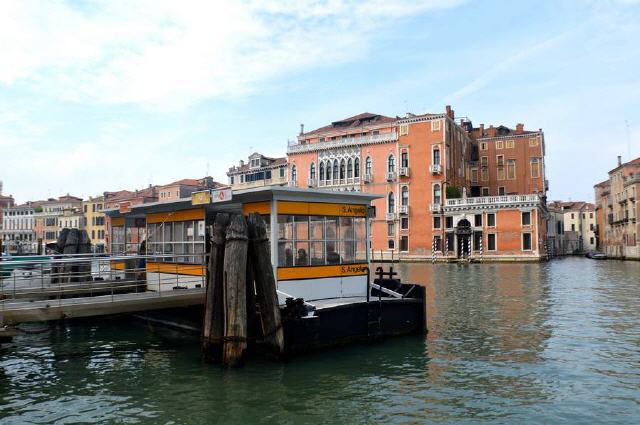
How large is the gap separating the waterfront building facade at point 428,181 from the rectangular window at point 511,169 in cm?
12

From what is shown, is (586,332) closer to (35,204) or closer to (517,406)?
(517,406)

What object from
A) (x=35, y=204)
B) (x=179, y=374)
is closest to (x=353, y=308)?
(x=179, y=374)

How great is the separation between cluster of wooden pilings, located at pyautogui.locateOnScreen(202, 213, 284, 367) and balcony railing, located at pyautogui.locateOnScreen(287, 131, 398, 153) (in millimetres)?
49950

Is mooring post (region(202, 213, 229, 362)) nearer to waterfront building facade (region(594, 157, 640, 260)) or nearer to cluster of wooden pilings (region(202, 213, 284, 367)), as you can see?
cluster of wooden pilings (region(202, 213, 284, 367))

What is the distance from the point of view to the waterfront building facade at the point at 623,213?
196ft

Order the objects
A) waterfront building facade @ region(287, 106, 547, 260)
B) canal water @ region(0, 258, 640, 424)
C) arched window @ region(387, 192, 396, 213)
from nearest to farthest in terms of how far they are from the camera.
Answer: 1. canal water @ region(0, 258, 640, 424)
2. waterfront building facade @ region(287, 106, 547, 260)
3. arched window @ region(387, 192, 396, 213)

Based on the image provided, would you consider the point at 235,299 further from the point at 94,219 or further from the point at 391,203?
the point at 94,219

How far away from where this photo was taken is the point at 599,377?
10172 mm

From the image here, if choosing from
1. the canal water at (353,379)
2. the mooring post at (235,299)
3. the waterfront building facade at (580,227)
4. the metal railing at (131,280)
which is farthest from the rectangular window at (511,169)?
the mooring post at (235,299)

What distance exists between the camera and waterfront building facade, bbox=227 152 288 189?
68688 millimetres

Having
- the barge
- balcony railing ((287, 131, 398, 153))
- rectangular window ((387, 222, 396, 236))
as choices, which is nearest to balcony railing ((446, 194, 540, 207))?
rectangular window ((387, 222, 396, 236))

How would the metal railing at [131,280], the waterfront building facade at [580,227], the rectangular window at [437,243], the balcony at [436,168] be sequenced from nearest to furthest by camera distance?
the metal railing at [131,280], the balcony at [436,168], the rectangular window at [437,243], the waterfront building facade at [580,227]

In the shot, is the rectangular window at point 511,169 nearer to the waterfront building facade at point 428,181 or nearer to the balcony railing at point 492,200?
the waterfront building facade at point 428,181

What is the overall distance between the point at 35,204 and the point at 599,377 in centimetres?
10077
